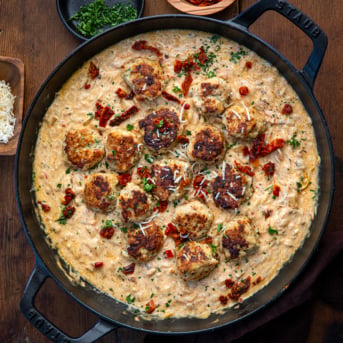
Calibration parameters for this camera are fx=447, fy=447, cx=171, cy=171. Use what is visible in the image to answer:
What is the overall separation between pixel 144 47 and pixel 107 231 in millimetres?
2198

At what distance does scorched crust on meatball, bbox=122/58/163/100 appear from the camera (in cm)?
504

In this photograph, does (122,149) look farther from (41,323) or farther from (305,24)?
(305,24)

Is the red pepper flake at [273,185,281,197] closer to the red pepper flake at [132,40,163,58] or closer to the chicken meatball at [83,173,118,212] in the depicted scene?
the chicken meatball at [83,173,118,212]

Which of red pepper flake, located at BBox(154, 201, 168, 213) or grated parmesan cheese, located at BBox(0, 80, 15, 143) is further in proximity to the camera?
grated parmesan cheese, located at BBox(0, 80, 15, 143)

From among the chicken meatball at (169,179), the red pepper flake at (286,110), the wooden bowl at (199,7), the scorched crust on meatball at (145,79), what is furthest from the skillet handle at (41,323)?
the wooden bowl at (199,7)

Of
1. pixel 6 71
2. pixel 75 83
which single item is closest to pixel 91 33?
pixel 75 83

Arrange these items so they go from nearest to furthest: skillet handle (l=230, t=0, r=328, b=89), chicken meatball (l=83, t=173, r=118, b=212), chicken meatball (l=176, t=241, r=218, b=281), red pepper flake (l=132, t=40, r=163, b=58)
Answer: skillet handle (l=230, t=0, r=328, b=89), chicken meatball (l=176, t=241, r=218, b=281), chicken meatball (l=83, t=173, r=118, b=212), red pepper flake (l=132, t=40, r=163, b=58)

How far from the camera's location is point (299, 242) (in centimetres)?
516

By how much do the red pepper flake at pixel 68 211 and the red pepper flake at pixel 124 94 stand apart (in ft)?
4.64

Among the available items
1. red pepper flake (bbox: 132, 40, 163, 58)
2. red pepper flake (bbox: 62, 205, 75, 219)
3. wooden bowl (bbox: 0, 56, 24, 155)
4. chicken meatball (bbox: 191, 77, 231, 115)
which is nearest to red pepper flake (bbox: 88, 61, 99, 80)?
red pepper flake (bbox: 132, 40, 163, 58)

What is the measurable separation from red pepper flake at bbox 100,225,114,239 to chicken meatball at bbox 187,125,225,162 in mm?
1258

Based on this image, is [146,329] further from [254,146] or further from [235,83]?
[235,83]

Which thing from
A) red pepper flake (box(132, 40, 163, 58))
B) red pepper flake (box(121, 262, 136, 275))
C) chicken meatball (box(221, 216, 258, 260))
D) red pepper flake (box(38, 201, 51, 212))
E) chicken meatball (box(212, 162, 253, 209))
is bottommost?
red pepper flake (box(121, 262, 136, 275))

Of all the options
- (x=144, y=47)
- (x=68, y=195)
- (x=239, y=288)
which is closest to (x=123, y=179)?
(x=68, y=195)
